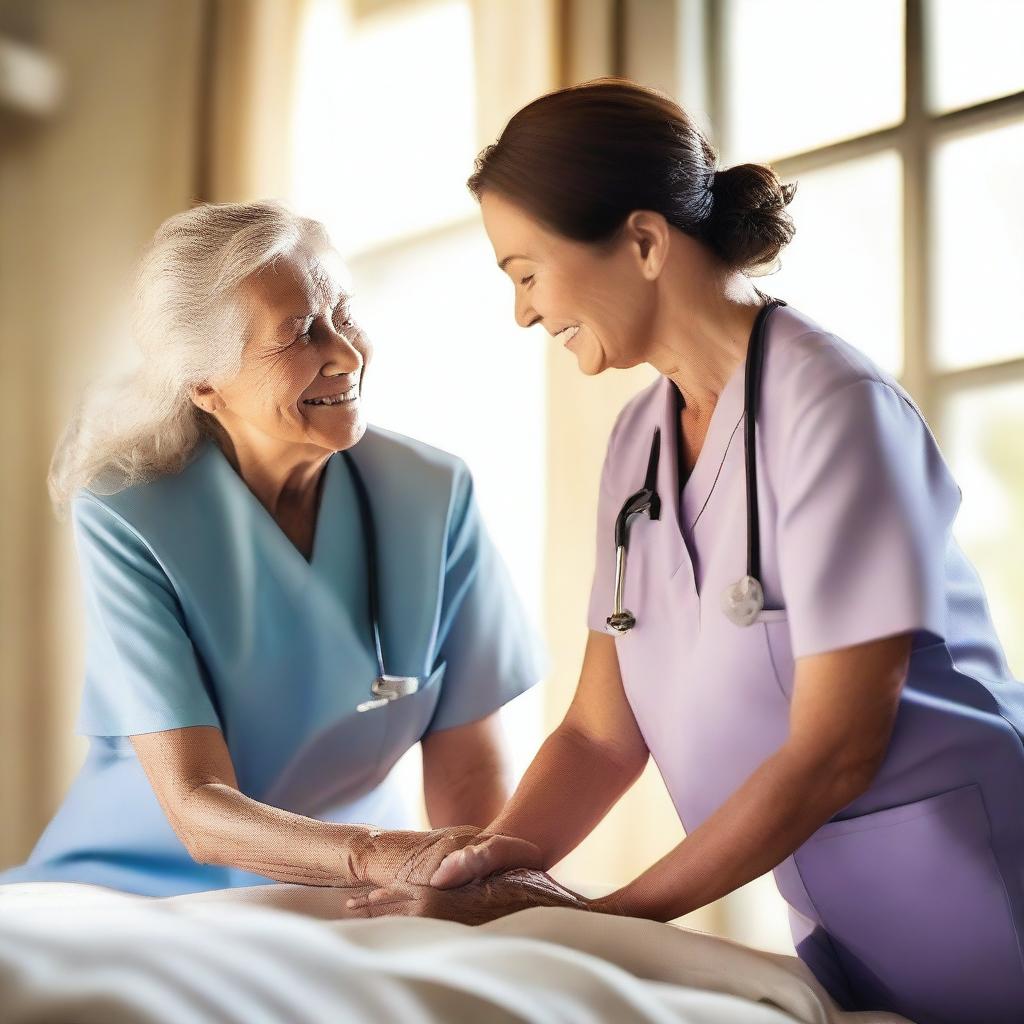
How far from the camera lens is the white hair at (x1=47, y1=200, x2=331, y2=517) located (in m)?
1.59

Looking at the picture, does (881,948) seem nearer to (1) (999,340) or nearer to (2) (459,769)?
(2) (459,769)

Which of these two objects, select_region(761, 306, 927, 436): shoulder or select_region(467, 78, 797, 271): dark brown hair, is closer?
select_region(761, 306, 927, 436): shoulder

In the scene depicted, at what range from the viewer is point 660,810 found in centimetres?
214

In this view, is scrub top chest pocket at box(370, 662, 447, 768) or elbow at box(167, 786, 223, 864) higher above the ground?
scrub top chest pocket at box(370, 662, 447, 768)

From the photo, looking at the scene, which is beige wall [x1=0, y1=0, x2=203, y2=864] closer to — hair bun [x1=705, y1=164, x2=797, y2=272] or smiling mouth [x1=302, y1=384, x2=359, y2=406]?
smiling mouth [x1=302, y1=384, x2=359, y2=406]

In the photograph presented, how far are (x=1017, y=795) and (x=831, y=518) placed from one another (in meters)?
0.31

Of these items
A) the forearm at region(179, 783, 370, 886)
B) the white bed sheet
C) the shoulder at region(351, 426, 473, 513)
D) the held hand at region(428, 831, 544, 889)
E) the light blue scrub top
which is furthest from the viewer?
the shoulder at region(351, 426, 473, 513)

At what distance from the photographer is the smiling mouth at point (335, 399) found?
1.61m

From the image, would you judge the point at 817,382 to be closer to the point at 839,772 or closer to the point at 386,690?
the point at 839,772

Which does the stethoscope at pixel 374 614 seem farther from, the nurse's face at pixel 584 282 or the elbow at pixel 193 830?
the nurse's face at pixel 584 282

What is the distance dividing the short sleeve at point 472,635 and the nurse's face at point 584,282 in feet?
1.46

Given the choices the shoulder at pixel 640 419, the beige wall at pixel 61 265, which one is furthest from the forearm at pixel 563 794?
the beige wall at pixel 61 265

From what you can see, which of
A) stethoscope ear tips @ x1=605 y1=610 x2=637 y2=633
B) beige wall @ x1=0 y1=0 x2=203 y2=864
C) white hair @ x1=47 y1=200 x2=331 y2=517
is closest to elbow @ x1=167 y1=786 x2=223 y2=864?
white hair @ x1=47 y1=200 x2=331 y2=517

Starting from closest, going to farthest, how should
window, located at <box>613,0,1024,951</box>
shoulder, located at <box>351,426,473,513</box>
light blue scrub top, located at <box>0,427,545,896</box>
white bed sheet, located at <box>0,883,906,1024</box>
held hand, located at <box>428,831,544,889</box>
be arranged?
white bed sheet, located at <box>0,883,906,1024</box> < held hand, located at <box>428,831,544,889</box> < light blue scrub top, located at <box>0,427,545,896</box> < shoulder, located at <box>351,426,473,513</box> < window, located at <box>613,0,1024,951</box>
